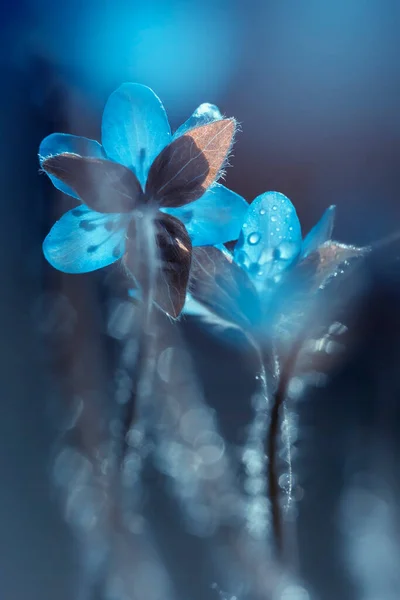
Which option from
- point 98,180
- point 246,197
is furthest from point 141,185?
point 246,197

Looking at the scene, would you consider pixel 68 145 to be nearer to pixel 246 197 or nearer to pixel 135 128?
pixel 135 128

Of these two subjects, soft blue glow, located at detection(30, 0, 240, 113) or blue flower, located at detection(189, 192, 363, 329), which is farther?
soft blue glow, located at detection(30, 0, 240, 113)

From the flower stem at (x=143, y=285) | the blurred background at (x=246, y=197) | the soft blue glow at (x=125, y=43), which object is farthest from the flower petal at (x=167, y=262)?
the soft blue glow at (x=125, y=43)

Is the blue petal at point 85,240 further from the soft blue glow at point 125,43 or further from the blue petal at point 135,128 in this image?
the soft blue glow at point 125,43

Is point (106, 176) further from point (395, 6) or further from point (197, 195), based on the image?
point (395, 6)

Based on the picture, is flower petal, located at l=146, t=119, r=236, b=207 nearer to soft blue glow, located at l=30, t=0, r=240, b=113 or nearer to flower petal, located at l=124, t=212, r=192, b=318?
flower petal, located at l=124, t=212, r=192, b=318

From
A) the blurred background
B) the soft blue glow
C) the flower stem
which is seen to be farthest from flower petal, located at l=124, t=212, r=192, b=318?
the soft blue glow
